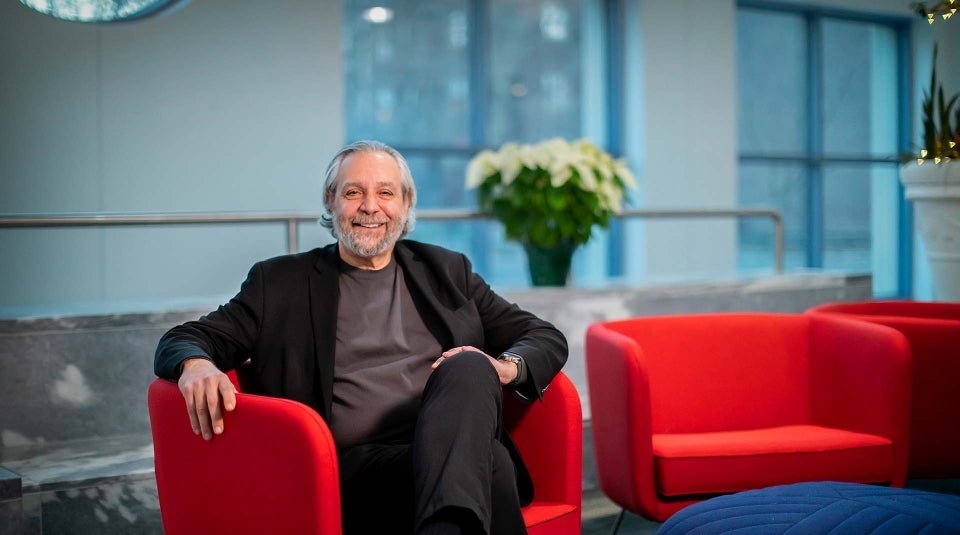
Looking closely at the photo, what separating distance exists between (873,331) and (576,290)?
1.35m

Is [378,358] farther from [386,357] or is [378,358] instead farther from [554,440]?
[554,440]

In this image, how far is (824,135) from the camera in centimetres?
842

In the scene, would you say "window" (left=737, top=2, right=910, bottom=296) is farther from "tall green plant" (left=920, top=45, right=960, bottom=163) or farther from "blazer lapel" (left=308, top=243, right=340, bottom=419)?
"blazer lapel" (left=308, top=243, right=340, bottom=419)

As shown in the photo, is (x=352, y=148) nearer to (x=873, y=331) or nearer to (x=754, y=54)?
(x=873, y=331)

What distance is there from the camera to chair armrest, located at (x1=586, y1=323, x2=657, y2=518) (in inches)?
106

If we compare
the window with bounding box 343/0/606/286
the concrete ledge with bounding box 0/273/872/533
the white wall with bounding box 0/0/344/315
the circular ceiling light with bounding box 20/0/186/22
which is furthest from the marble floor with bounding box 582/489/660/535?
the window with bounding box 343/0/606/286

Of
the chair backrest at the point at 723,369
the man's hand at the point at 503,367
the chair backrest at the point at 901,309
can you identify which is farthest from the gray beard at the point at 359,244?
the chair backrest at the point at 901,309

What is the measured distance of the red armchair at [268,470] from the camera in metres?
1.78

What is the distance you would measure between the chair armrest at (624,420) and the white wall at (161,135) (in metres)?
3.36

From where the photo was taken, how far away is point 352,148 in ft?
8.25

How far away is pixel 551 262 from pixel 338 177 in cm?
176

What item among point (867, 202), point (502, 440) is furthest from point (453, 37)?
point (502, 440)

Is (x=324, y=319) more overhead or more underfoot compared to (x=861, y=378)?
more overhead

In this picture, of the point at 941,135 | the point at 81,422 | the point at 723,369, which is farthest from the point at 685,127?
the point at 81,422
